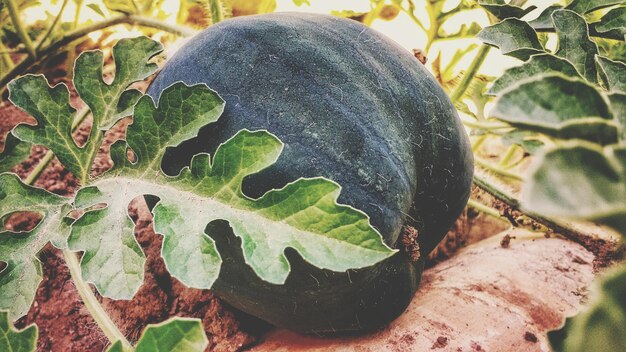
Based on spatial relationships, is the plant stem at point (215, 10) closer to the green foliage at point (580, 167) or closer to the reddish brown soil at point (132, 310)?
the reddish brown soil at point (132, 310)

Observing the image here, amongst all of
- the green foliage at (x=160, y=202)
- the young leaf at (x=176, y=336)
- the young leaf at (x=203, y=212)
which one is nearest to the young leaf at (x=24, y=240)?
the green foliage at (x=160, y=202)

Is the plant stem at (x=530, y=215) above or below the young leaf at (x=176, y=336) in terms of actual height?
below

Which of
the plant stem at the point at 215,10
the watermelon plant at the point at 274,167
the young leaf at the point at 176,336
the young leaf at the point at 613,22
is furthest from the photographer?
the plant stem at the point at 215,10

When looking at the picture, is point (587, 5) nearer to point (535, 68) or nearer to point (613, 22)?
point (613, 22)

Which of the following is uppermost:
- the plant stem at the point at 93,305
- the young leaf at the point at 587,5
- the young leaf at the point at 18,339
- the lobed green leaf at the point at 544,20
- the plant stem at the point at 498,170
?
the young leaf at the point at 587,5

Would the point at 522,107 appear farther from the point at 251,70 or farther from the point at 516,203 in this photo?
the point at 516,203

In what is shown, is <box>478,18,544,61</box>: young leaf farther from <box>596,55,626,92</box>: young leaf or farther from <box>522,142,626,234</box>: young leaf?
<box>522,142,626,234</box>: young leaf
